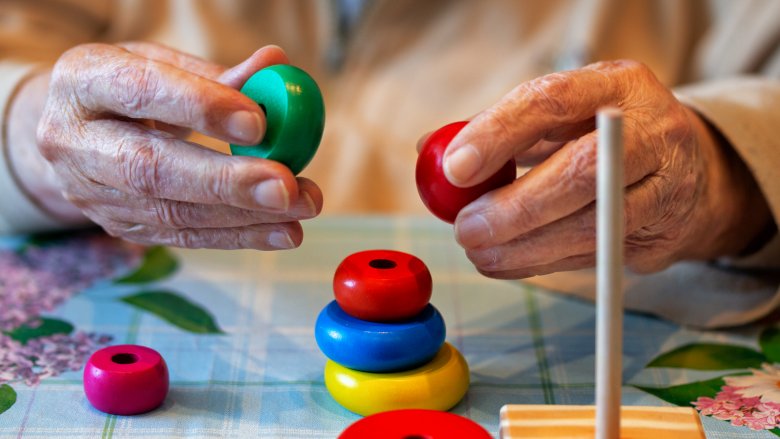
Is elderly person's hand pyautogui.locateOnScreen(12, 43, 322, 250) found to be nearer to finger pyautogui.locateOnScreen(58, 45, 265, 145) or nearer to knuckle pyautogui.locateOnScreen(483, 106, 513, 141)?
finger pyautogui.locateOnScreen(58, 45, 265, 145)

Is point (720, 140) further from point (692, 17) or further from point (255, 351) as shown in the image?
point (255, 351)

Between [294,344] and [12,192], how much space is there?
529mm

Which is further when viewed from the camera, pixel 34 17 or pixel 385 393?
pixel 34 17

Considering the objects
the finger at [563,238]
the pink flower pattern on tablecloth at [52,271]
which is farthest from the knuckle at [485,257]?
the pink flower pattern on tablecloth at [52,271]

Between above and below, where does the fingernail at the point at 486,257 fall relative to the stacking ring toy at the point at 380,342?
above

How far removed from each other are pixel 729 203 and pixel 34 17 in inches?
47.0

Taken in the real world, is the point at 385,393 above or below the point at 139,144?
below

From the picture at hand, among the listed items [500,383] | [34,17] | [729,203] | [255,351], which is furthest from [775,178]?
[34,17]

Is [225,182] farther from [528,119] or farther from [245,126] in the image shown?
[528,119]

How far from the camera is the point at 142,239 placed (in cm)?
103

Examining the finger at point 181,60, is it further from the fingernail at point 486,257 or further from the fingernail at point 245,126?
A: the fingernail at point 486,257

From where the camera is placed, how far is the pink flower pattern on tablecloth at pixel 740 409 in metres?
0.85

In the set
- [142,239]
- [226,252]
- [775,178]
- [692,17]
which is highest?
[692,17]

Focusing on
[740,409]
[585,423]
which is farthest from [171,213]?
[740,409]
